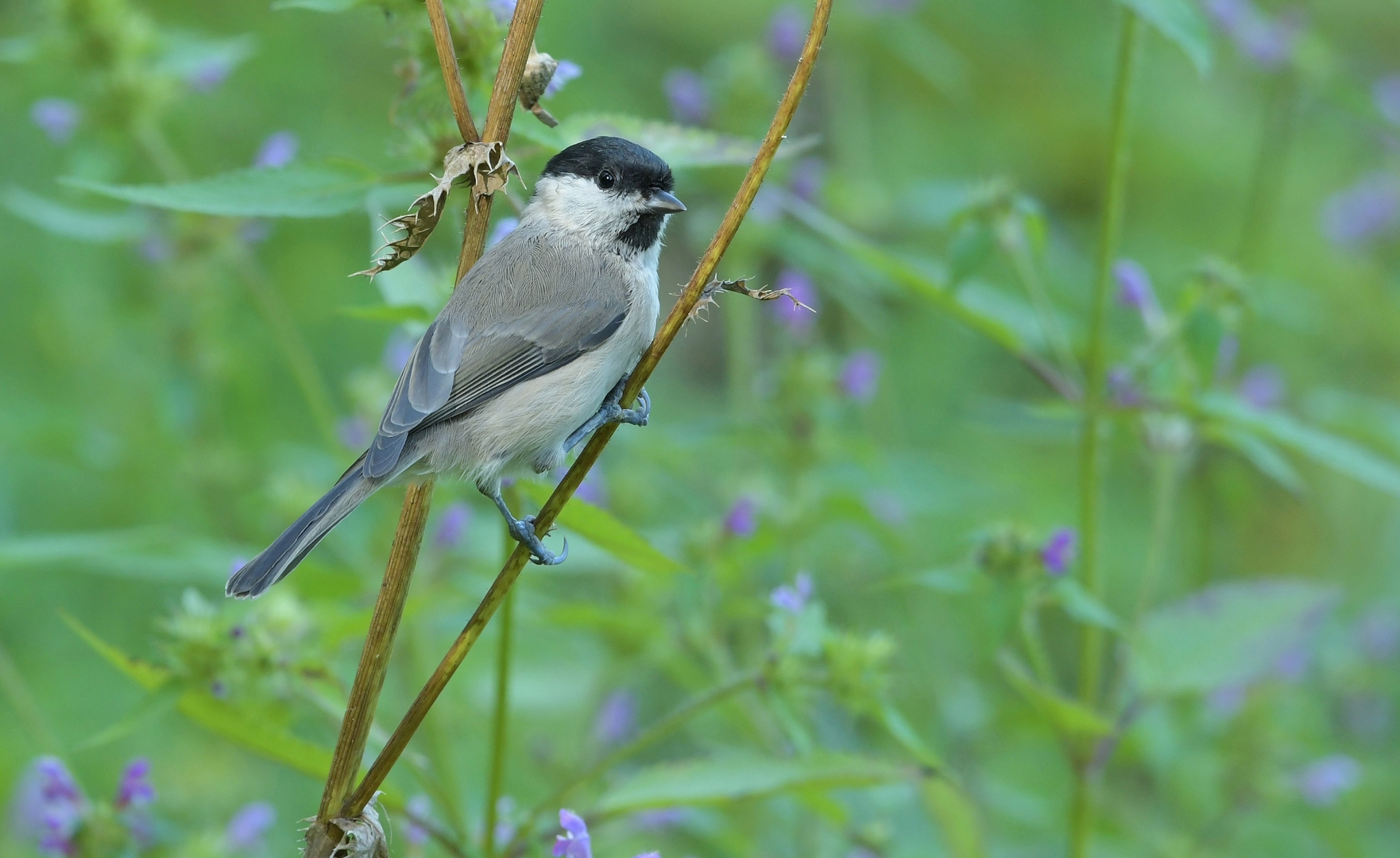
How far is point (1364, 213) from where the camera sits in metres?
4.74

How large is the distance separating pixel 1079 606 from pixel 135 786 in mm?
1513

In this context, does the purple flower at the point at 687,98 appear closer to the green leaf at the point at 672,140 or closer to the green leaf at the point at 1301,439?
the green leaf at the point at 672,140

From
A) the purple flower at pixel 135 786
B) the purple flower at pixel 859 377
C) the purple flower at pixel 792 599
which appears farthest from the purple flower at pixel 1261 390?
the purple flower at pixel 135 786

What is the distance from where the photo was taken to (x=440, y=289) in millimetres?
2102

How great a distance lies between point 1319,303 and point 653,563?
12.6 ft

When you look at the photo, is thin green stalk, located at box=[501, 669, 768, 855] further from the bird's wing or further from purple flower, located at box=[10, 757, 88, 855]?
purple flower, located at box=[10, 757, 88, 855]

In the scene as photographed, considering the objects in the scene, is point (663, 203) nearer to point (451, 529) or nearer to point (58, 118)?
point (451, 529)

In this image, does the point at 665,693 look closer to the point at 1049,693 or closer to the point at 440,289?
the point at 1049,693

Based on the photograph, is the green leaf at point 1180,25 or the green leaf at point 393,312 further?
the green leaf at point 1180,25

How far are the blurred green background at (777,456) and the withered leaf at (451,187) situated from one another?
0.43 m

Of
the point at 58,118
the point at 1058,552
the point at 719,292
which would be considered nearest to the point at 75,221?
the point at 58,118

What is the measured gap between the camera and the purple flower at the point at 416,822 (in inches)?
76.7

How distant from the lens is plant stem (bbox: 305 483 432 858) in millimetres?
1358

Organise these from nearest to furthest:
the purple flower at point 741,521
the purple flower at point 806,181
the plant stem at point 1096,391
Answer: the plant stem at point 1096,391
the purple flower at point 741,521
the purple flower at point 806,181
